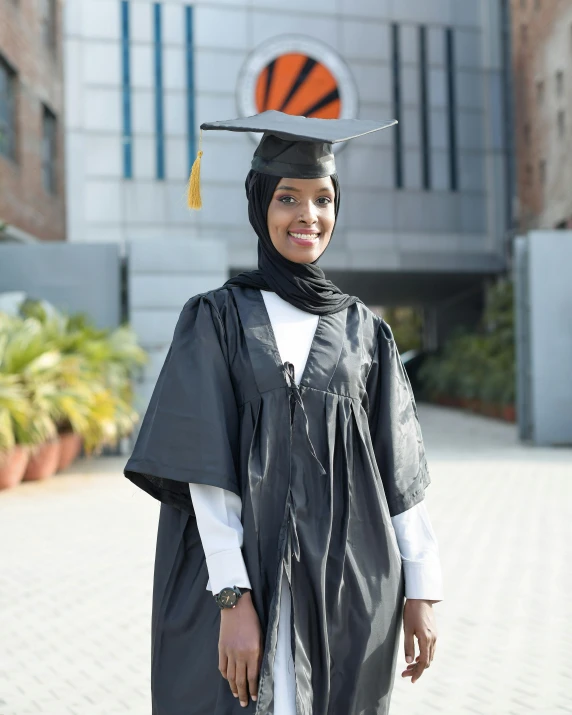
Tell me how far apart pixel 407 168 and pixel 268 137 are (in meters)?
20.0

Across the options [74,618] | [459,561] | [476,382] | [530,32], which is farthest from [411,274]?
[74,618]

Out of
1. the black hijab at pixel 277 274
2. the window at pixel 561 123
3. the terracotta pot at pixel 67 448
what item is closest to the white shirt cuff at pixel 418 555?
the black hijab at pixel 277 274

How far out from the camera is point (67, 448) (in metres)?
10.1

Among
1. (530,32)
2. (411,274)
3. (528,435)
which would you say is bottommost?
(528,435)

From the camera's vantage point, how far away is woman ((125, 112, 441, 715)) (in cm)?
190

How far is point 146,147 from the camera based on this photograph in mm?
20172

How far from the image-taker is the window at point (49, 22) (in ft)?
62.3

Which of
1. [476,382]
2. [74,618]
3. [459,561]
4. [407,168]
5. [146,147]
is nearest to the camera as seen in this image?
[74,618]

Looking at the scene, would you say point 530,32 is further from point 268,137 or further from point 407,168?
point 268,137

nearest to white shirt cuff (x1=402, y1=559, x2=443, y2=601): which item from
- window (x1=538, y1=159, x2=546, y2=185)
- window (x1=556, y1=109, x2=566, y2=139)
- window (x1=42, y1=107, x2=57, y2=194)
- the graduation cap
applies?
the graduation cap

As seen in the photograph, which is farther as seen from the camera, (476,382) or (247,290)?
(476,382)

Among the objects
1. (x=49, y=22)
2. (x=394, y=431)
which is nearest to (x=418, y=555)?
(x=394, y=431)

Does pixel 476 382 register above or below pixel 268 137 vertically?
below

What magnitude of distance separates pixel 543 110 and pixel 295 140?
19182 millimetres
